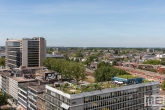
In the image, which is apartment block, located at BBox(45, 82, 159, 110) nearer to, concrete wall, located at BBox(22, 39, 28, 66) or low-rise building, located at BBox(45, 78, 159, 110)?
low-rise building, located at BBox(45, 78, 159, 110)

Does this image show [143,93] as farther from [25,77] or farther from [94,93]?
[25,77]

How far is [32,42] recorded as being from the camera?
7047 inches

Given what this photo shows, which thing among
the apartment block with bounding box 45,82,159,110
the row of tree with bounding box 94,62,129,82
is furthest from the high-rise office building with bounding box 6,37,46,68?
the apartment block with bounding box 45,82,159,110

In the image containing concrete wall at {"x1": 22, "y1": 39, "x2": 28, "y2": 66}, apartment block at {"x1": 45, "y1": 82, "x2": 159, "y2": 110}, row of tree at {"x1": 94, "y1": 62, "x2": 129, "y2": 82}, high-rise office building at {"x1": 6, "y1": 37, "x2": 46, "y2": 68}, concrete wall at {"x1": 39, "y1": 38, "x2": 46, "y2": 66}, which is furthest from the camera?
concrete wall at {"x1": 39, "y1": 38, "x2": 46, "y2": 66}

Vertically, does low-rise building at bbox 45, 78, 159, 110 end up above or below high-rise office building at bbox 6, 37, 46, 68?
below

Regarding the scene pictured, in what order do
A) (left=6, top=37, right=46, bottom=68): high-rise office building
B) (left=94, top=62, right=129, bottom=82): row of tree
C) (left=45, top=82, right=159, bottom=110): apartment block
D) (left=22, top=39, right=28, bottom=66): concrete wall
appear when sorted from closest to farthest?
(left=45, top=82, right=159, bottom=110): apartment block → (left=94, top=62, right=129, bottom=82): row of tree → (left=22, top=39, right=28, bottom=66): concrete wall → (left=6, top=37, right=46, bottom=68): high-rise office building

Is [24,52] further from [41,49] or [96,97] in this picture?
[96,97]

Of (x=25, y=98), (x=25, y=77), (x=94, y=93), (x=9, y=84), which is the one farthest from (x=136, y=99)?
(x=9, y=84)

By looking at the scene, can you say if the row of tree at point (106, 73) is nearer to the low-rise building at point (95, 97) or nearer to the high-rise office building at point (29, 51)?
the low-rise building at point (95, 97)

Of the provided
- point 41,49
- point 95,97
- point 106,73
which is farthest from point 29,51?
point 95,97

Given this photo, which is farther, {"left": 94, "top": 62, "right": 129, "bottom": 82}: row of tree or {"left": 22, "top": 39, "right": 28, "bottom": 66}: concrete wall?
{"left": 22, "top": 39, "right": 28, "bottom": 66}: concrete wall

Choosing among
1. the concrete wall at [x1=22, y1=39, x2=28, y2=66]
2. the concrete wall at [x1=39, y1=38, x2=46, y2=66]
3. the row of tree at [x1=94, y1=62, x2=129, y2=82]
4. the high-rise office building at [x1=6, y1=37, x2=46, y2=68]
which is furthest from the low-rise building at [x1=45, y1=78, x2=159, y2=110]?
the concrete wall at [x1=39, y1=38, x2=46, y2=66]

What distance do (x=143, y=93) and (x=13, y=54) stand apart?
145m

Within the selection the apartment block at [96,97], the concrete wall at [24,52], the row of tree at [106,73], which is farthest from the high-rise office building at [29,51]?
the apartment block at [96,97]
